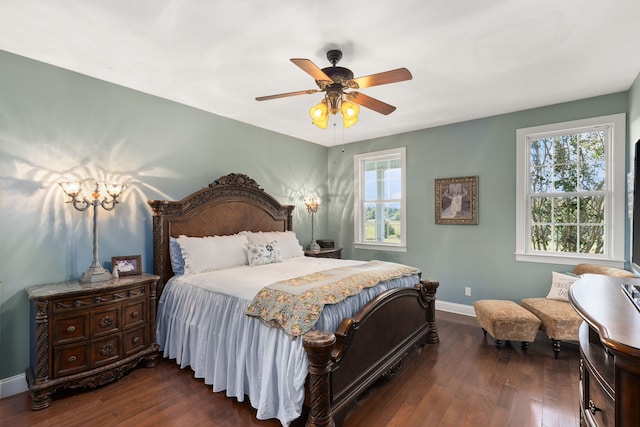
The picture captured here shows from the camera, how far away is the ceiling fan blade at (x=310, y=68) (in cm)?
191

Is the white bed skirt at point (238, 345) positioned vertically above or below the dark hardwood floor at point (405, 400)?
above

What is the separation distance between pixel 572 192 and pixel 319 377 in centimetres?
371

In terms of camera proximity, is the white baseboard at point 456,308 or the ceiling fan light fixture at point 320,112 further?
the white baseboard at point 456,308

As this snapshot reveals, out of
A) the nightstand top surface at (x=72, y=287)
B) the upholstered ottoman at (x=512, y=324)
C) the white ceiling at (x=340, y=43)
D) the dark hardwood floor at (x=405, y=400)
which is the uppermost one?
the white ceiling at (x=340, y=43)

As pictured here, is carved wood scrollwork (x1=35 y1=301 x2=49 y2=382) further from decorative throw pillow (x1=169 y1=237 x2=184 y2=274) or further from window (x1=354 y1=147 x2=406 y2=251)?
window (x1=354 y1=147 x2=406 y2=251)

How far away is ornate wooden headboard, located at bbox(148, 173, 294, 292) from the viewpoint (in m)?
3.24

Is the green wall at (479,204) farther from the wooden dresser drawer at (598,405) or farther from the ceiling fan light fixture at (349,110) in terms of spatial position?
the wooden dresser drawer at (598,405)

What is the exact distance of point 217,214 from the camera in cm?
382

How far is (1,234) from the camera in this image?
2.44 meters

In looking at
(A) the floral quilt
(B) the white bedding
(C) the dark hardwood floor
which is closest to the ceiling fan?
(A) the floral quilt

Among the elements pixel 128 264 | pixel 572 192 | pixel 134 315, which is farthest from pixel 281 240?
pixel 572 192

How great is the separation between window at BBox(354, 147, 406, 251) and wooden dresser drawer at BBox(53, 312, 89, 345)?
3.95m

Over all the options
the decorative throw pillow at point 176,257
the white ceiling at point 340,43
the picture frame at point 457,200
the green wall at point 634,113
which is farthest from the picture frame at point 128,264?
the green wall at point 634,113

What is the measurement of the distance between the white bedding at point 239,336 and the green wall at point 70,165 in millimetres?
821
